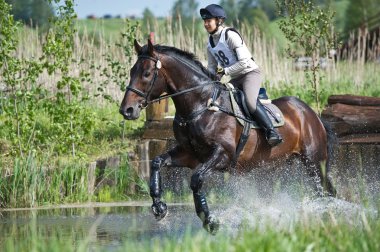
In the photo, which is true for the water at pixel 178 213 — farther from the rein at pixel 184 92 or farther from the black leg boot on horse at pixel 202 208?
the rein at pixel 184 92

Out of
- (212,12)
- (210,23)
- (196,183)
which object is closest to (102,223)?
(196,183)

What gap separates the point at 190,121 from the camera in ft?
33.1

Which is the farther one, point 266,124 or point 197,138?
point 266,124

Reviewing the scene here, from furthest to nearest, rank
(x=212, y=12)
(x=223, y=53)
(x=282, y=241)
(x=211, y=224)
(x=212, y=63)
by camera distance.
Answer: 1. (x=212, y=63)
2. (x=223, y=53)
3. (x=212, y=12)
4. (x=211, y=224)
5. (x=282, y=241)

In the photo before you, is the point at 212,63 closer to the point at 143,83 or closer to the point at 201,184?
the point at 143,83

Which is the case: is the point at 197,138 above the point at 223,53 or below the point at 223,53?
below

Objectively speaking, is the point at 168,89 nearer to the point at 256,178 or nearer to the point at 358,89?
the point at 256,178

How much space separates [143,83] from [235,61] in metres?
1.45

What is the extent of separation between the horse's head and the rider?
0.87m

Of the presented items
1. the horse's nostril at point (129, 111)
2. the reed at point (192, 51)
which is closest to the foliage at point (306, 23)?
the reed at point (192, 51)

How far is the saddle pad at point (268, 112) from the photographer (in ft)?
34.6

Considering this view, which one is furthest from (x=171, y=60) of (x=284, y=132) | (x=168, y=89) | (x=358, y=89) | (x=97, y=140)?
(x=358, y=89)

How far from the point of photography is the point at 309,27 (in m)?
15.9

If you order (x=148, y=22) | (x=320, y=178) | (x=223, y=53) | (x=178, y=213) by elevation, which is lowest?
(x=178, y=213)
